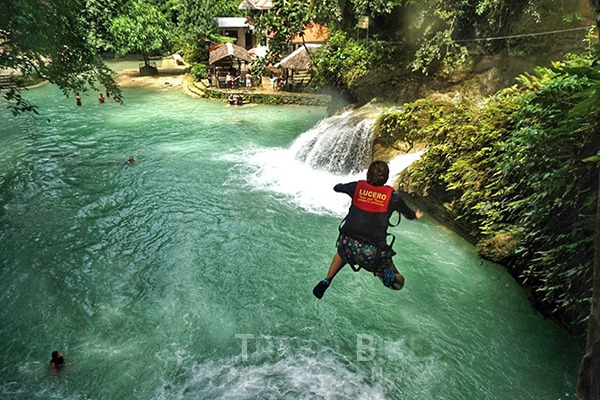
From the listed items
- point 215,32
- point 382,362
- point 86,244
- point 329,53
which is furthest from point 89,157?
point 215,32

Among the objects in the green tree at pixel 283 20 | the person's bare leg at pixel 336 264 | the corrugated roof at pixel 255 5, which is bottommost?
the person's bare leg at pixel 336 264

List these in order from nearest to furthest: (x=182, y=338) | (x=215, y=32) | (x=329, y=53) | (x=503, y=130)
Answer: (x=182, y=338) < (x=503, y=130) < (x=329, y=53) < (x=215, y=32)

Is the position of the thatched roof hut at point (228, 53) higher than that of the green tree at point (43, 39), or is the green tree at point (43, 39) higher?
the green tree at point (43, 39)

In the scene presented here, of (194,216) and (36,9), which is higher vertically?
(36,9)

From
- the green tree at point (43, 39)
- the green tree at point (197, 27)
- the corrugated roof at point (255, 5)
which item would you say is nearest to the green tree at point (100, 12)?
the green tree at point (43, 39)

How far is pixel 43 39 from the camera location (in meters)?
8.62

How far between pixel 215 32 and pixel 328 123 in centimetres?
2502

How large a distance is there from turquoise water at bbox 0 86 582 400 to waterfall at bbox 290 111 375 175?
0.56 meters

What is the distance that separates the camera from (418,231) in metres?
10.9

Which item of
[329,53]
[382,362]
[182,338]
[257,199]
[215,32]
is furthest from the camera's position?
[215,32]

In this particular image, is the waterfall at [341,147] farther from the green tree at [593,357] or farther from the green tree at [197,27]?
the green tree at [197,27]

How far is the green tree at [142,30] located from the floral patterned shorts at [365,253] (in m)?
31.6

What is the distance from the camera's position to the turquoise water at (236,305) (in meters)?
6.50

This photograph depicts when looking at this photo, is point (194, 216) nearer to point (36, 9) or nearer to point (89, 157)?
point (36, 9)
